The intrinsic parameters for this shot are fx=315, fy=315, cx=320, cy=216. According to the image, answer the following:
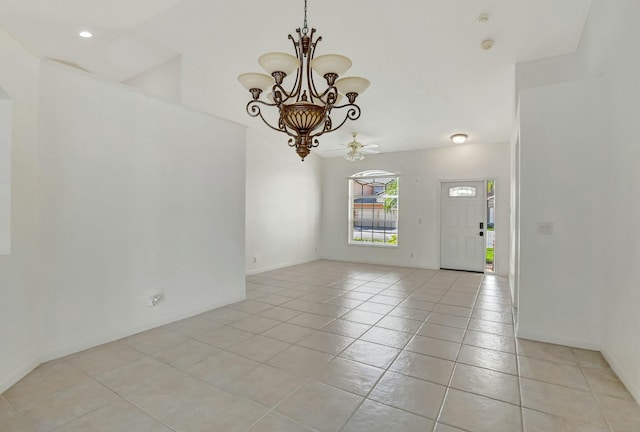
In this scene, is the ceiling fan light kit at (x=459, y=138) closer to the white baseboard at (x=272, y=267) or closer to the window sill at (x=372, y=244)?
A: the window sill at (x=372, y=244)

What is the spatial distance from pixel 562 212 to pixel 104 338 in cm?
454

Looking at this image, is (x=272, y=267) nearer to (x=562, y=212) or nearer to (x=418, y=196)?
(x=418, y=196)

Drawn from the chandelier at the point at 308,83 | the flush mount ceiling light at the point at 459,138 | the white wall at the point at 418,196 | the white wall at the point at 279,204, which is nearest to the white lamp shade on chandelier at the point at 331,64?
the chandelier at the point at 308,83

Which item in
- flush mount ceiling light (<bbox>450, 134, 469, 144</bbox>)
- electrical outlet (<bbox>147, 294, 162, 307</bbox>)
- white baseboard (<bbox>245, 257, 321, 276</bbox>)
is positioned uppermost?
flush mount ceiling light (<bbox>450, 134, 469, 144</bbox>)

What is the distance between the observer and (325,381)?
236cm

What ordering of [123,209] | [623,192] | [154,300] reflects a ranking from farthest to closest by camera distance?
1. [154,300]
2. [123,209]
3. [623,192]

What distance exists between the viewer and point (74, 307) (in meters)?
2.81

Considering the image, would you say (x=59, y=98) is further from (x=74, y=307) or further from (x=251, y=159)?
(x=251, y=159)

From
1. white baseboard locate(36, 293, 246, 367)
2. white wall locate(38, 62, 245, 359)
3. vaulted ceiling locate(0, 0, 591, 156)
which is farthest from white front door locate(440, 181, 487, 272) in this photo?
white baseboard locate(36, 293, 246, 367)

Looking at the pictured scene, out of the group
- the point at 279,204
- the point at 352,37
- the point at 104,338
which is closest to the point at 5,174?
the point at 104,338

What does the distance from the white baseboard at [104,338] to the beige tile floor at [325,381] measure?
9cm

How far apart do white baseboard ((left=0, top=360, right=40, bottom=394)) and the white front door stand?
6.83 m

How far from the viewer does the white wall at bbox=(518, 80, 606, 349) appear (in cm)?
290

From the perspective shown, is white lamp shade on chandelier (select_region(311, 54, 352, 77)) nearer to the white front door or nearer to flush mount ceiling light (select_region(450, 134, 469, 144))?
flush mount ceiling light (select_region(450, 134, 469, 144))
